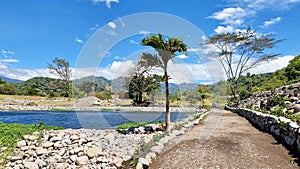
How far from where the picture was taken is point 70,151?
829 cm

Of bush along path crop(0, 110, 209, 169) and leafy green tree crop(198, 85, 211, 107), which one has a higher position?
leafy green tree crop(198, 85, 211, 107)

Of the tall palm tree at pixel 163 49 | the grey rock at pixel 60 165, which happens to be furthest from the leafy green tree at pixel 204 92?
the grey rock at pixel 60 165

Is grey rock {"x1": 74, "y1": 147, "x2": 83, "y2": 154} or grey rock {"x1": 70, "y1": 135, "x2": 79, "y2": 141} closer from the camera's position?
grey rock {"x1": 74, "y1": 147, "x2": 83, "y2": 154}

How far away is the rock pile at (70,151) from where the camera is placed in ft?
24.6

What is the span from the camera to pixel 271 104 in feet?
39.7

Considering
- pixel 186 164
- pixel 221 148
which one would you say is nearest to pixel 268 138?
pixel 221 148

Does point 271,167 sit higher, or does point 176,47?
point 176,47

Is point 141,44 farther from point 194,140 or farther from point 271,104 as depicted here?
point 271,104

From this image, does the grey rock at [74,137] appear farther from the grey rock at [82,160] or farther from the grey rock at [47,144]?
the grey rock at [82,160]

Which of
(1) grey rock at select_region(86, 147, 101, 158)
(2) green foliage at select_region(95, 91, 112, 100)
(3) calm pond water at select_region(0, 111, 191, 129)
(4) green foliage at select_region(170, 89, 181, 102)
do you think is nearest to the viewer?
(1) grey rock at select_region(86, 147, 101, 158)

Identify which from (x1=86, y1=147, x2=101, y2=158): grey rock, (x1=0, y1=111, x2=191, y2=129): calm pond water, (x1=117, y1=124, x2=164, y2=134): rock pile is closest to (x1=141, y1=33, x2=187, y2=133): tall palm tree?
→ (x1=117, y1=124, x2=164, y2=134): rock pile

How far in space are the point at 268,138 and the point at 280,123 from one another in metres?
0.62

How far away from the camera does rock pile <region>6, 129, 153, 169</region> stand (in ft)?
24.6

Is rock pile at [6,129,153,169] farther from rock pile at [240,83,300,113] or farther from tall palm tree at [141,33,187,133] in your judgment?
rock pile at [240,83,300,113]
